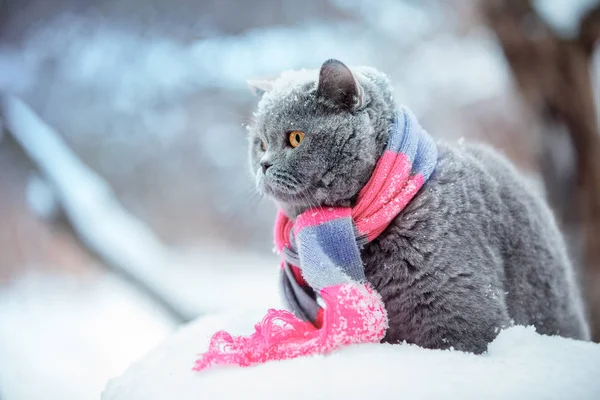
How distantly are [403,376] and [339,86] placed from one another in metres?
0.46

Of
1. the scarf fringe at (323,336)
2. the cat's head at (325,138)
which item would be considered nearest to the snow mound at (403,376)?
the scarf fringe at (323,336)

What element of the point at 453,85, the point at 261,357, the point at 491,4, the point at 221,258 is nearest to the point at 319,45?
the point at 491,4

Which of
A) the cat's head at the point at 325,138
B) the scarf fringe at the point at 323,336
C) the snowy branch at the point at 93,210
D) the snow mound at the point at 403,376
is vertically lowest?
the snow mound at the point at 403,376

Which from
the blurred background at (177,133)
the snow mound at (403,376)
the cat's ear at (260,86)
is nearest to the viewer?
the snow mound at (403,376)

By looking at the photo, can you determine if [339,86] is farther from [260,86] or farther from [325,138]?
[260,86]

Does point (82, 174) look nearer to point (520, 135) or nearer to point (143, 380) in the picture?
point (143, 380)

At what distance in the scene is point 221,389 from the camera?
0.64 metres

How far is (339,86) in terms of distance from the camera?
77cm

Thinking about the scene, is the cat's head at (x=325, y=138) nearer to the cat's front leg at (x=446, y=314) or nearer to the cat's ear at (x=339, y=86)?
the cat's ear at (x=339, y=86)

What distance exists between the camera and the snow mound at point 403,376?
587mm

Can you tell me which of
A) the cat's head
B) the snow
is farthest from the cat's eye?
the snow

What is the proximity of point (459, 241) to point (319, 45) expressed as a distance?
3.93ft

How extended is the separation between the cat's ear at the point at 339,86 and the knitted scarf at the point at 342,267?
84 millimetres

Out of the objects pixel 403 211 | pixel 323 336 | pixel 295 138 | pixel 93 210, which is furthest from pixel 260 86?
pixel 93 210
